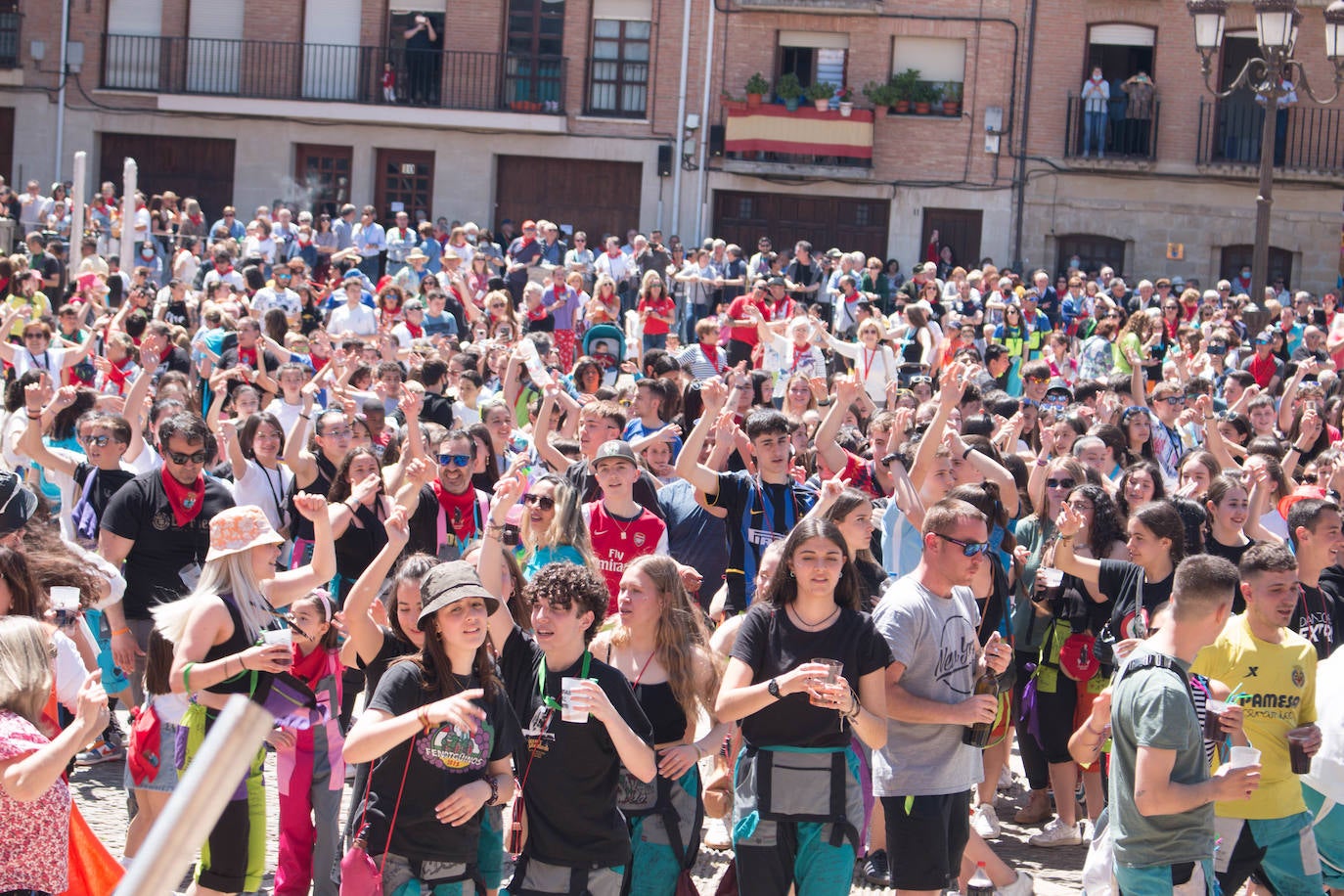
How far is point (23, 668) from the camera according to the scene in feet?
14.4

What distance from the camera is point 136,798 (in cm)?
582

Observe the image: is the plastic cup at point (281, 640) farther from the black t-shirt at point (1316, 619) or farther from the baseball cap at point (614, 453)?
the black t-shirt at point (1316, 619)

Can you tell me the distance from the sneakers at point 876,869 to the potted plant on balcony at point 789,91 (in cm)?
2263

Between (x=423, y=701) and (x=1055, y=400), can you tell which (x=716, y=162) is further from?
(x=423, y=701)

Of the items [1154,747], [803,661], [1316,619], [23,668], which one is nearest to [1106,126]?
[1316,619]

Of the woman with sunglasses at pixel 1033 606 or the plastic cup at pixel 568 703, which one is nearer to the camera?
the plastic cup at pixel 568 703

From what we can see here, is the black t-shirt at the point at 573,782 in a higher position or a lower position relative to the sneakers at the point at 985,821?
higher

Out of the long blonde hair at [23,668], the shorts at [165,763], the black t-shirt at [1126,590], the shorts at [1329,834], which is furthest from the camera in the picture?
the black t-shirt at [1126,590]

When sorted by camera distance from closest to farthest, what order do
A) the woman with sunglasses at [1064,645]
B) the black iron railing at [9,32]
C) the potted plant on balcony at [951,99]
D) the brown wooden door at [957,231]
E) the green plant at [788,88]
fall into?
the woman with sunglasses at [1064,645], the green plant at [788,88], the potted plant on balcony at [951,99], the brown wooden door at [957,231], the black iron railing at [9,32]

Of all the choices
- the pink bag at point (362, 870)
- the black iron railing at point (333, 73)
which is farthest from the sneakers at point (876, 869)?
the black iron railing at point (333, 73)

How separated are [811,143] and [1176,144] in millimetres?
6300

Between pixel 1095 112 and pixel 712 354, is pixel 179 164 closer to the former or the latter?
pixel 1095 112

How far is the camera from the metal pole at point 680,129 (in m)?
28.5

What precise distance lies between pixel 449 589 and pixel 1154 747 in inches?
83.2
